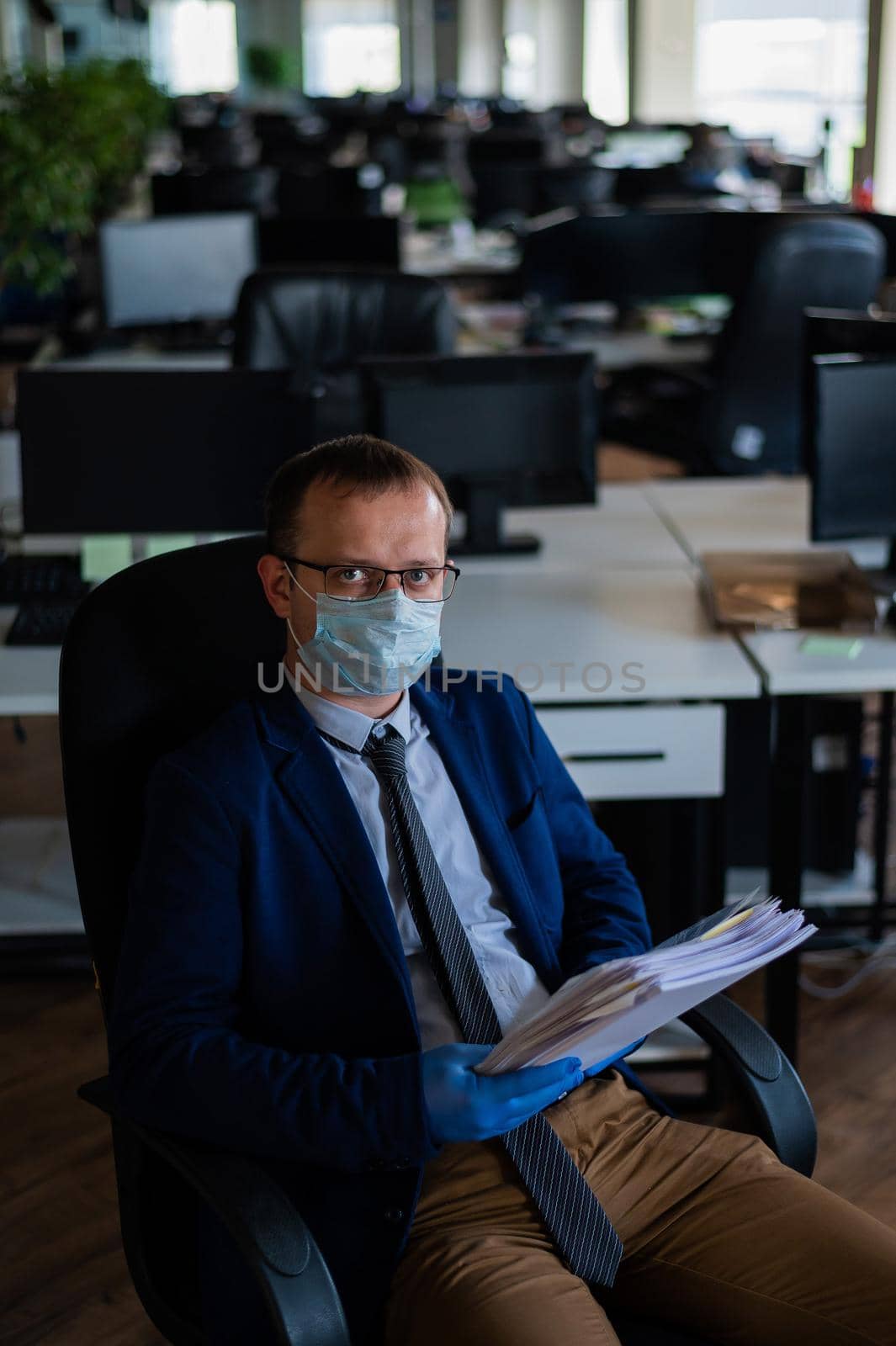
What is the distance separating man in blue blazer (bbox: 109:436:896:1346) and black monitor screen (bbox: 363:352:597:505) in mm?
1188

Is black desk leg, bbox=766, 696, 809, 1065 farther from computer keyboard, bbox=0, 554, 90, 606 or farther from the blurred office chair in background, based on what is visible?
the blurred office chair in background

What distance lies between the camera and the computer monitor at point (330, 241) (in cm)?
498

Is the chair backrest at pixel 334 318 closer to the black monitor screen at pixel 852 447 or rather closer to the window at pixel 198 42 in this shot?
the black monitor screen at pixel 852 447

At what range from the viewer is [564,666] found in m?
2.26

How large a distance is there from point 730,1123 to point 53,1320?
1.04 m

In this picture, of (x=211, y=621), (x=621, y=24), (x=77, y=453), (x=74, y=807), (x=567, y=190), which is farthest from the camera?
(x=621, y=24)

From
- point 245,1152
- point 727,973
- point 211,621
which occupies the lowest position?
point 245,1152

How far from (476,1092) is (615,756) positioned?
1025 mm

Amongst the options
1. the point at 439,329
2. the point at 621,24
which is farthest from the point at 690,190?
the point at 621,24

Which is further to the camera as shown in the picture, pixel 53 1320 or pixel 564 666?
pixel 564 666

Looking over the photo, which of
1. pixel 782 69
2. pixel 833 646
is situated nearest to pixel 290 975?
pixel 833 646

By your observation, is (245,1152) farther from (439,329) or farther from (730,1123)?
(439,329)

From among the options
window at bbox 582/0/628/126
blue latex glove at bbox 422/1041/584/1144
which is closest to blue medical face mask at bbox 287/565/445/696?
blue latex glove at bbox 422/1041/584/1144

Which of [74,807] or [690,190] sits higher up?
[690,190]
